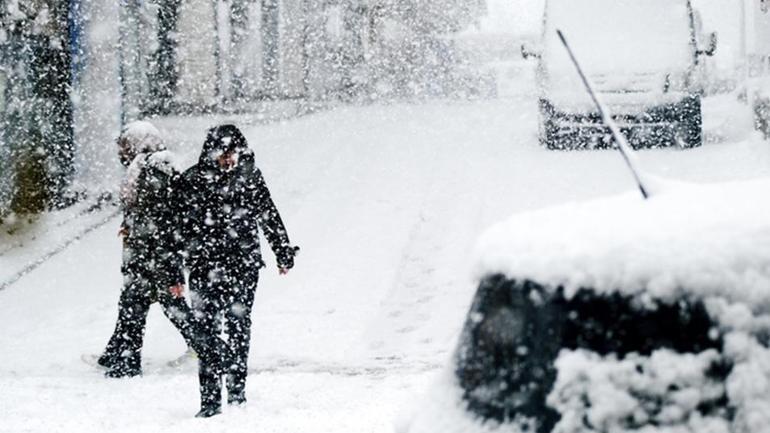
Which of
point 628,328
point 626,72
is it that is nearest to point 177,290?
point 628,328

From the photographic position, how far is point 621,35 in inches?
721

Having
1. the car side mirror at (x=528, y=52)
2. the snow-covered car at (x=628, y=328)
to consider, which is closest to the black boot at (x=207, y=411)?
the snow-covered car at (x=628, y=328)

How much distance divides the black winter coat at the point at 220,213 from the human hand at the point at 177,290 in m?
0.80

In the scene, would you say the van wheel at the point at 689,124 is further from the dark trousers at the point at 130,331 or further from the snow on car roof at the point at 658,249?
the snow on car roof at the point at 658,249

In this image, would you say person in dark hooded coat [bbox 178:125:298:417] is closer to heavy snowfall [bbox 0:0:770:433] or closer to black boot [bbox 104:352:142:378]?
heavy snowfall [bbox 0:0:770:433]

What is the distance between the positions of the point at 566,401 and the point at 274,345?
6650 millimetres

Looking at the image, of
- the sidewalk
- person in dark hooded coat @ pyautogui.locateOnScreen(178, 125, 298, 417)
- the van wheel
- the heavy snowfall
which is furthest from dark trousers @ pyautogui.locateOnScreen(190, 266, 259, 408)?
the van wheel

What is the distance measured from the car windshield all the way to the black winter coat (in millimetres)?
11522

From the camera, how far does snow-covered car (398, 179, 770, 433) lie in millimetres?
2258

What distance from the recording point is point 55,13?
14508 millimetres

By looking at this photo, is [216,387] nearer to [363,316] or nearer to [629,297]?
[363,316]

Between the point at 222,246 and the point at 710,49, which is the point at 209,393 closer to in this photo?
the point at 222,246

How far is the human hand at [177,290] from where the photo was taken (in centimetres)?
748

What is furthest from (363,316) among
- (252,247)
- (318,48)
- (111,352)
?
(318,48)
